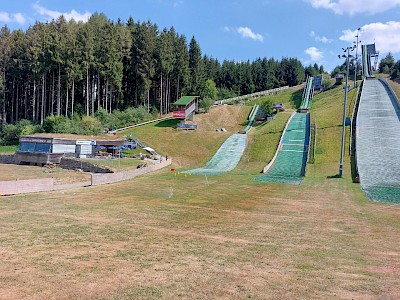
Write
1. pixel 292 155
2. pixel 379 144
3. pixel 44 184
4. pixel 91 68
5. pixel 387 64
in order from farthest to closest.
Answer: pixel 387 64 < pixel 91 68 < pixel 292 155 < pixel 379 144 < pixel 44 184

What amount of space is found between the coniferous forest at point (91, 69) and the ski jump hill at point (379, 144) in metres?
35.5

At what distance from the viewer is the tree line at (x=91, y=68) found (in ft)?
198

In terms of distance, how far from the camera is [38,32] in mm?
62906

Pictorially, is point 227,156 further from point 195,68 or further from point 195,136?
point 195,68

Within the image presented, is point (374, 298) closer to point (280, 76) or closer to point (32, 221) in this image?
point (32, 221)

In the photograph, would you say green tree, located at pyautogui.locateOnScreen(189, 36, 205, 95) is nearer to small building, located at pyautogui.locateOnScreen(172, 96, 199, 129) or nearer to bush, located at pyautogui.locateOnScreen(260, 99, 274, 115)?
small building, located at pyautogui.locateOnScreen(172, 96, 199, 129)

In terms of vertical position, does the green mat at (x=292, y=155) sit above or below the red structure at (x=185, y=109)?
below

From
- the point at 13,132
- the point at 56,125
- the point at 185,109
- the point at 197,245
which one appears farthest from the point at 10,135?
the point at 197,245

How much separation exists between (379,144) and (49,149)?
37227 mm

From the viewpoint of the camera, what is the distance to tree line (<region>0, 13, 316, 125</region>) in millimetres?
60281

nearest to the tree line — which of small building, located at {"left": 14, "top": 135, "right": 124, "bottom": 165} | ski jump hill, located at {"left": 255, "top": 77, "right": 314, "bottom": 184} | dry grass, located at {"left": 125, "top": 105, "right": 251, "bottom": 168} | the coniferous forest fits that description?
the coniferous forest

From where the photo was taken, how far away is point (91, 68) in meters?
63.7

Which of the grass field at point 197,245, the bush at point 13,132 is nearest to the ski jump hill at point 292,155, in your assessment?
the grass field at point 197,245

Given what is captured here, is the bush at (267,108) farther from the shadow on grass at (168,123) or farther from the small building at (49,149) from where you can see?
the small building at (49,149)
